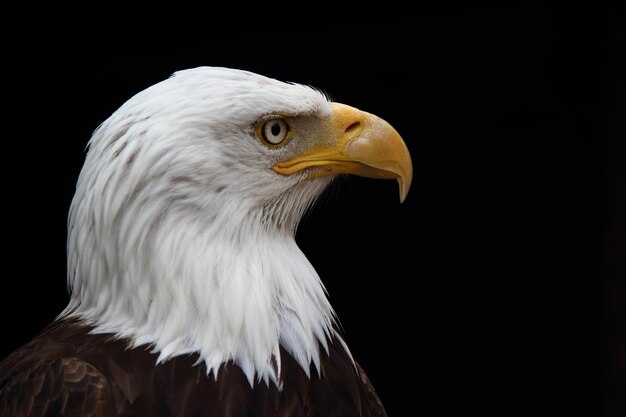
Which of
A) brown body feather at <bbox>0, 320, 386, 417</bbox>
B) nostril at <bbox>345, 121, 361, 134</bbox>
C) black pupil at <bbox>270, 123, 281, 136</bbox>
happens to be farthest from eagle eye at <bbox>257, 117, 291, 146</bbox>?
brown body feather at <bbox>0, 320, 386, 417</bbox>

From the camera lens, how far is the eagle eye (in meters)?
2.21

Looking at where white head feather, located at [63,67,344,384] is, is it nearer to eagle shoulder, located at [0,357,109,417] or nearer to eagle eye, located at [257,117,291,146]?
eagle eye, located at [257,117,291,146]

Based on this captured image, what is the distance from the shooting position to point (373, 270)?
4387 mm

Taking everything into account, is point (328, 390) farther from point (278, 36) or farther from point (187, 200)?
point (278, 36)

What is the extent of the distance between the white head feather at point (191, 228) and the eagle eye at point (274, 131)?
0.08 ft

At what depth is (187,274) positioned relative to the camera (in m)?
2.10

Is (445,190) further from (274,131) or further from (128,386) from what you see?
(128,386)

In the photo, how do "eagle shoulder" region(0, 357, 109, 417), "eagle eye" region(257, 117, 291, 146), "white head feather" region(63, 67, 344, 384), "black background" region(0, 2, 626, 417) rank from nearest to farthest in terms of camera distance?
"eagle shoulder" region(0, 357, 109, 417) < "white head feather" region(63, 67, 344, 384) < "eagle eye" region(257, 117, 291, 146) < "black background" region(0, 2, 626, 417)

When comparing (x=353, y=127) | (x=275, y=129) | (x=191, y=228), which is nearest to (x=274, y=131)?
(x=275, y=129)

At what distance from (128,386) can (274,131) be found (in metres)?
0.68

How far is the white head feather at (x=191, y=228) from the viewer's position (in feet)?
6.86

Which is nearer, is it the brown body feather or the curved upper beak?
the brown body feather

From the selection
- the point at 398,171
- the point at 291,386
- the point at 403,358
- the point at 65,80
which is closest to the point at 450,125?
the point at 403,358

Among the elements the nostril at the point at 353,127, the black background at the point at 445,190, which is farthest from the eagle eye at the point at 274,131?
the black background at the point at 445,190
